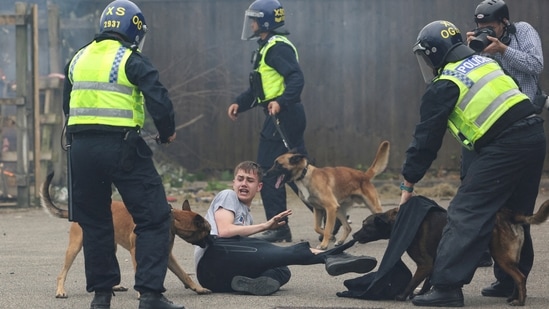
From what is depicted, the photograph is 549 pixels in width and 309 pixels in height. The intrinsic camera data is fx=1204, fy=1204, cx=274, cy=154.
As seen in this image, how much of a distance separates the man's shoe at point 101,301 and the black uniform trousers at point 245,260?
900 mm

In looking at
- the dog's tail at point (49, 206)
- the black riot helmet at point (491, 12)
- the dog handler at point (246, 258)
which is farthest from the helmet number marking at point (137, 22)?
the black riot helmet at point (491, 12)

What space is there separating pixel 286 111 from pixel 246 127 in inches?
232

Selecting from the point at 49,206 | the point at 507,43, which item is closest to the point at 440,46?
the point at 507,43

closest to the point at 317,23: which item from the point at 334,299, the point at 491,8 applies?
the point at 491,8

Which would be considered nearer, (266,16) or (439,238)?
(439,238)

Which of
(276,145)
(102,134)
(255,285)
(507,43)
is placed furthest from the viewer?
(276,145)

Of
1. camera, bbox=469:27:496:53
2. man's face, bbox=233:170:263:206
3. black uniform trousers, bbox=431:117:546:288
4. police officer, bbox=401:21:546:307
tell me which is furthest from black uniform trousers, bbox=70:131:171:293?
camera, bbox=469:27:496:53

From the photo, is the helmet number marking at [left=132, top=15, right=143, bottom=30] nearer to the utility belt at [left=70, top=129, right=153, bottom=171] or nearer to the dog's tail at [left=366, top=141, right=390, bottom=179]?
the utility belt at [left=70, top=129, right=153, bottom=171]

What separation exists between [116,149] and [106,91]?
360mm

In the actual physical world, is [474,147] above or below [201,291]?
above

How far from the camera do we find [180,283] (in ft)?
29.7

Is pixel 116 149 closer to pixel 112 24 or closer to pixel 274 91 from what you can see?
pixel 112 24

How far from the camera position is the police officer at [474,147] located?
7566 mm

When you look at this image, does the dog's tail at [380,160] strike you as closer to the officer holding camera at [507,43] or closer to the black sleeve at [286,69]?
the black sleeve at [286,69]
